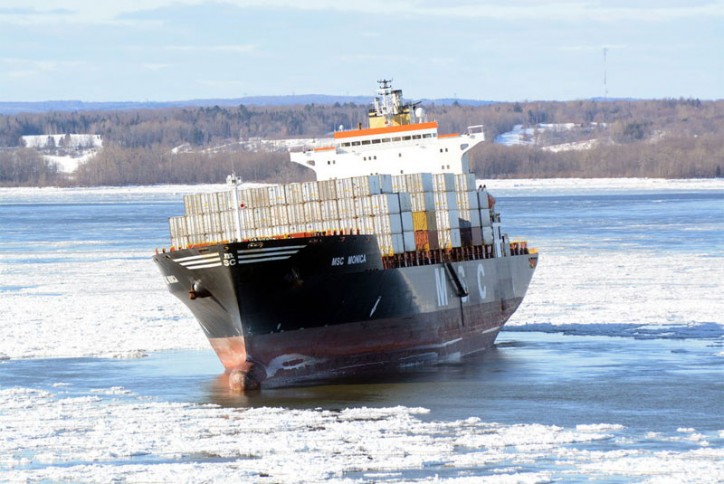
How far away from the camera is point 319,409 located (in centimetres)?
2295

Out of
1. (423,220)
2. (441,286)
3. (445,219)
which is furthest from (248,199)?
(441,286)

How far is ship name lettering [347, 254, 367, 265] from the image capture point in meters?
27.0

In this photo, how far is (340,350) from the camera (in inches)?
1066

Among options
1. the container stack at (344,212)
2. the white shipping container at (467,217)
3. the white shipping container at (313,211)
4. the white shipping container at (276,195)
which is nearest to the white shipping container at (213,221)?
the container stack at (344,212)

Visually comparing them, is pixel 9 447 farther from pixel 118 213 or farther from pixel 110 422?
pixel 118 213

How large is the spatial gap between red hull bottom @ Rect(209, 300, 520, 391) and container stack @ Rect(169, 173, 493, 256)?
1.79 metres

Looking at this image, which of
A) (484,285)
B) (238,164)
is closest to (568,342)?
(484,285)

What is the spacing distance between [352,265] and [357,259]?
206 millimetres

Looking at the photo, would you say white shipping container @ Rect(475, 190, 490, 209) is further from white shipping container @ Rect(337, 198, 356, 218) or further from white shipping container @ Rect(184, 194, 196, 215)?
white shipping container @ Rect(184, 194, 196, 215)

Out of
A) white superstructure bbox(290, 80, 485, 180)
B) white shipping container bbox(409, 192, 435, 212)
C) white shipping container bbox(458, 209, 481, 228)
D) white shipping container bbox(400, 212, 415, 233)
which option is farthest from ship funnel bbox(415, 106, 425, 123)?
white shipping container bbox(400, 212, 415, 233)

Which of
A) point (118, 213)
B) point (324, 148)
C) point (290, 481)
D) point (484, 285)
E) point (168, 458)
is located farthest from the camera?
point (118, 213)

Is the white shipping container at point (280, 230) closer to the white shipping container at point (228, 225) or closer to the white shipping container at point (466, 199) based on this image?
the white shipping container at point (228, 225)

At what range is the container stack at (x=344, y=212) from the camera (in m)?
29.4

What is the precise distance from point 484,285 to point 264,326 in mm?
8024
